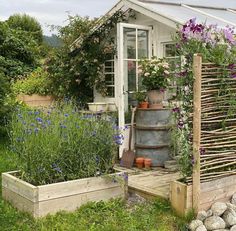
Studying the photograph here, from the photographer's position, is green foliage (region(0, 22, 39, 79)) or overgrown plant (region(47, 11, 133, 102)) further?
green foliage (region(0, 22, 39, 79))

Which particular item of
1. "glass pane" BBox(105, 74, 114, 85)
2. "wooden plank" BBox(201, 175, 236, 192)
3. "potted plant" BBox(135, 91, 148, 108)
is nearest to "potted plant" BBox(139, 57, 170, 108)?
"potted plant" BBox(135, 91, 148, 108)

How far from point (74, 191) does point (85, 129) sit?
0.76m

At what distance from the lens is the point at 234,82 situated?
15.6 feet

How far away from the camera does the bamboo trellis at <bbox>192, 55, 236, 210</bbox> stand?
4.43 meters

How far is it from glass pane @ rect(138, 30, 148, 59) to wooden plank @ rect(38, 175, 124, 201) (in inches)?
128

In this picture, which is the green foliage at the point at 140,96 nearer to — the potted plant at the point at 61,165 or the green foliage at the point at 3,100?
the potted plant at the point at 61,165

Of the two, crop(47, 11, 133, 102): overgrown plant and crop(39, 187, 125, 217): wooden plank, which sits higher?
crop(47, 11, 133, 102): overgrown plant

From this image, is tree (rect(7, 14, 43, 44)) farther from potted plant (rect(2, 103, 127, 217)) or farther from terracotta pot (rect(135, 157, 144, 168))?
potted plant (rect(2, 103, 127, 217))

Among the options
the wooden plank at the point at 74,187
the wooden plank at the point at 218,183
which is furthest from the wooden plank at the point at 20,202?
the wooden plank at the point at 218,183

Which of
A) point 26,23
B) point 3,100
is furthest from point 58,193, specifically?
point 26,23

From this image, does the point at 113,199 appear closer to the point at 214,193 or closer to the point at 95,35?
the point at 214,193

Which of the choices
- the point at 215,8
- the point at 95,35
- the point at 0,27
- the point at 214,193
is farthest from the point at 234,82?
the point at 0,27

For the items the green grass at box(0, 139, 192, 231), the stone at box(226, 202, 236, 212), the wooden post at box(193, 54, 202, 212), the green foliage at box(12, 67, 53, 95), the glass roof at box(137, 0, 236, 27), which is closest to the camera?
the green grass at box(0, 139, 192, 231)

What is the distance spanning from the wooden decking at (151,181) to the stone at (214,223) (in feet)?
1.98
